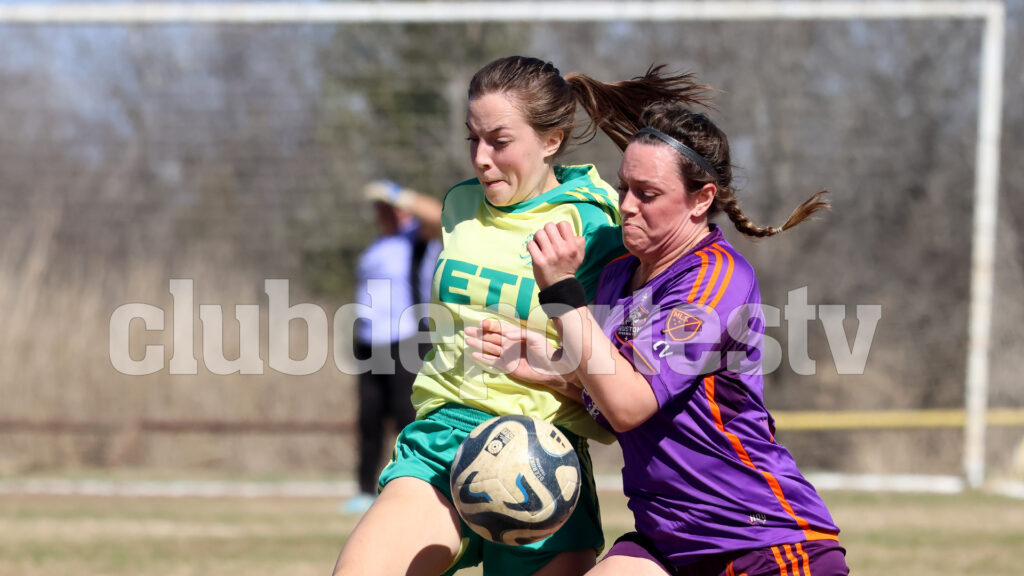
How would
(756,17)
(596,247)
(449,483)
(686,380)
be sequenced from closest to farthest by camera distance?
(686,380) < (449,483) < (596,247) < (756,17)

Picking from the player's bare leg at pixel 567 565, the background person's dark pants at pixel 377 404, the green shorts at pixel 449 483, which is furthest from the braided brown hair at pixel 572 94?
the background person's dark pants at pixel 377 404

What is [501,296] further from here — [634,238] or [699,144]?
[699,144]

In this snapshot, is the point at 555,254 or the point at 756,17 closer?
the point at 555,254

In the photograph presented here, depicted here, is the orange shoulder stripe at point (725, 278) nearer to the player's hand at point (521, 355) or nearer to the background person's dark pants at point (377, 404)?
the player's hand at point (521, 355)

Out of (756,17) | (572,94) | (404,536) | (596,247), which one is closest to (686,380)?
(596,247)

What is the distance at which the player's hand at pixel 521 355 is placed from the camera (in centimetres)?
314

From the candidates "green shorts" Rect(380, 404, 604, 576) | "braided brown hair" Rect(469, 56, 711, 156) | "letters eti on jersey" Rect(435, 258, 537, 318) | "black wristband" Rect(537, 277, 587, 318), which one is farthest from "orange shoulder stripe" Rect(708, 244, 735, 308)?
"green shorts" Rect(380, 404, 604, 576)

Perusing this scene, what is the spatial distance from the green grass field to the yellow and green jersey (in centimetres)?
269

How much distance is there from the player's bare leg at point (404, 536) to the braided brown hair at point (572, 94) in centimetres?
119

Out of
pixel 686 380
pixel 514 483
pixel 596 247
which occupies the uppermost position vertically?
pixel 596 247

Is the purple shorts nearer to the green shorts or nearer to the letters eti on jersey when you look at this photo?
the green shorts

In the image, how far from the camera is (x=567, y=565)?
3.26m

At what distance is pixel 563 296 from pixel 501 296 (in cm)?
47

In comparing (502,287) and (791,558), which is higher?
(502,287)
